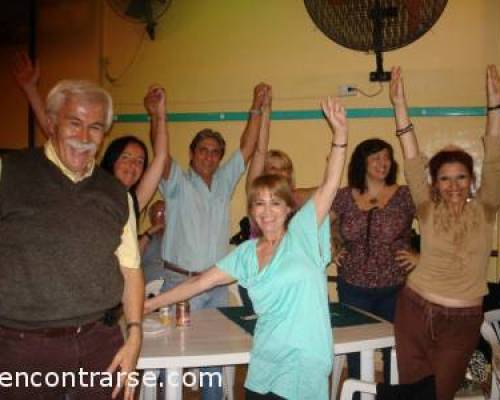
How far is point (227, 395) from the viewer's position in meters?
2.80

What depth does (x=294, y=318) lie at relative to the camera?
1644 millimetres

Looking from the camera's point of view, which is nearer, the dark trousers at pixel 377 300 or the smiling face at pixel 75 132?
the smiling face at pixel 75 132

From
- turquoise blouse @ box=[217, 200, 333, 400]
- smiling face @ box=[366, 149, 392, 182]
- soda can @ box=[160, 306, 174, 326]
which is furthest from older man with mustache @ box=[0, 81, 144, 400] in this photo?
smiling face @ box=[366, 149, 392, 182]

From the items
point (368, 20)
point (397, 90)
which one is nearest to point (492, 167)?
point (397, 90)

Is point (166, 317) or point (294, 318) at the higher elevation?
point (294, 318)

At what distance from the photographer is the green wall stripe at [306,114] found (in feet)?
11.9

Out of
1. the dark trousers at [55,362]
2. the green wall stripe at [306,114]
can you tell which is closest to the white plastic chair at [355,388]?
the dark trousers at [55,362]

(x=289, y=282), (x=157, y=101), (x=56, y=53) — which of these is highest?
(x=56, y=53)

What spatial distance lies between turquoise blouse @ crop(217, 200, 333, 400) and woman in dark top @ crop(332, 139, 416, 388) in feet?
3.22

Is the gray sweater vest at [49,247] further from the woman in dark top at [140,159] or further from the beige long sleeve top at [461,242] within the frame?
the beige long sleeve top at [461,242]

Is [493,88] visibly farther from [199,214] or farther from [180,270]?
[180,270]

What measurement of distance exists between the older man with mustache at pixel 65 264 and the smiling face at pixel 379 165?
1.64 metres

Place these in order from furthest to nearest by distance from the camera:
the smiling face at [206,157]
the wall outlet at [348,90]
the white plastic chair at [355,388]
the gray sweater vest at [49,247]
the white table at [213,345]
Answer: the wall outlet at [348,90] < the smiling face at [206,157] < the white table at [213,345] < the white plastic chair at [355,388] < the gray sweater vest at [49,247]

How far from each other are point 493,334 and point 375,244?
696 millimetres
